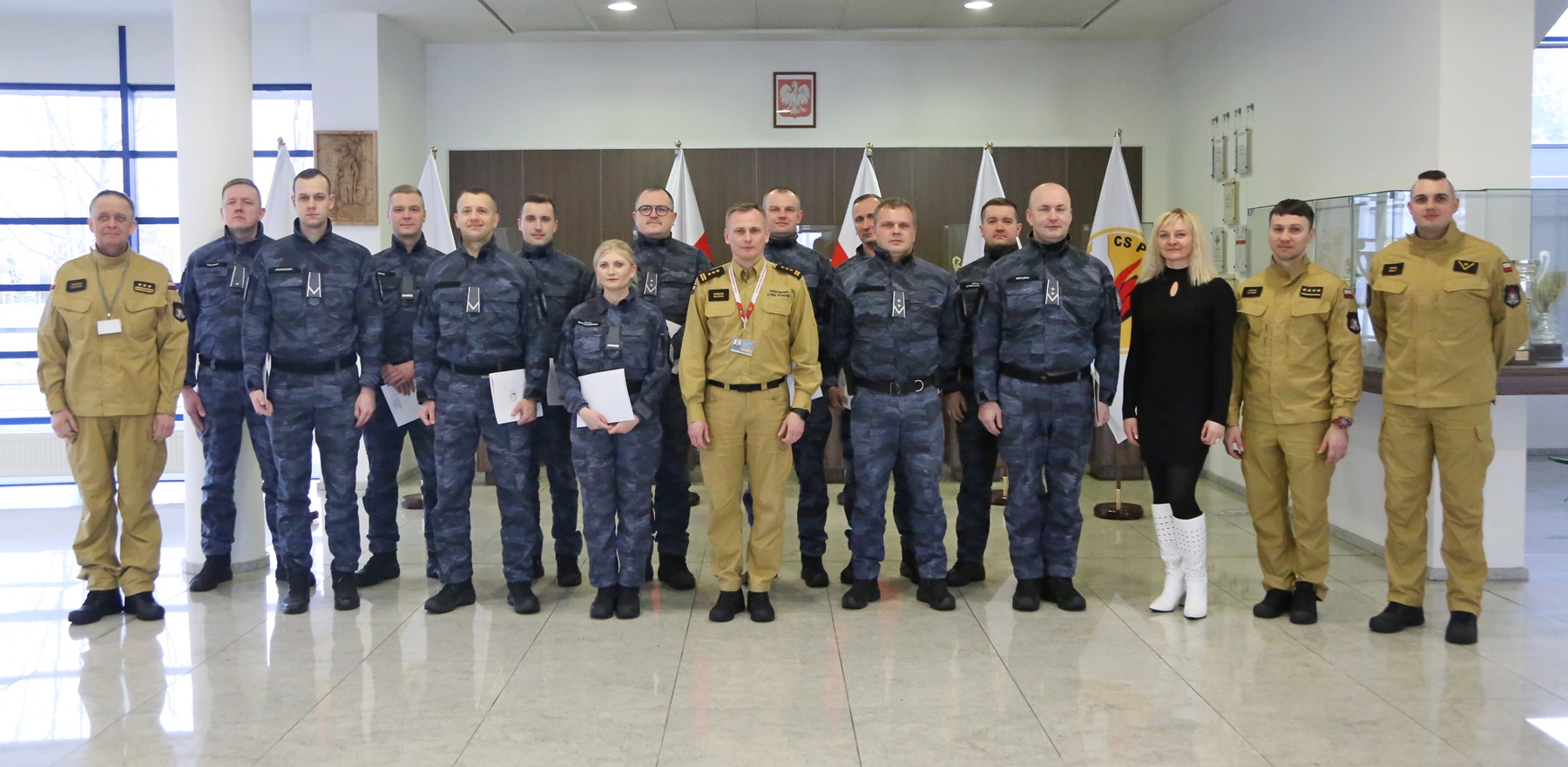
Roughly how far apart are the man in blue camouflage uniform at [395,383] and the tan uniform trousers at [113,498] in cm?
86

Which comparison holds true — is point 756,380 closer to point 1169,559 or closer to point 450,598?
point 450,598

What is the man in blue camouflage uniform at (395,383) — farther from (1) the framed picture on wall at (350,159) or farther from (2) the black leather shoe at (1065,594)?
(1) the framed picture on wall at (350,159)

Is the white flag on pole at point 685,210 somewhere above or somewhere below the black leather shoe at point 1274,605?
above

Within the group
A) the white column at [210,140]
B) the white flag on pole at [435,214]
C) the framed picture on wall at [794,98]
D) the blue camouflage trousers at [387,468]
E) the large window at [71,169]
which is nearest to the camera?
the blue camouflage trousers at [387,468]

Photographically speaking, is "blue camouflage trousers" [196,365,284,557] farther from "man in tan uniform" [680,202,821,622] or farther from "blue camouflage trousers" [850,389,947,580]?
"blue camouflage trousers" [850,389,947,580]

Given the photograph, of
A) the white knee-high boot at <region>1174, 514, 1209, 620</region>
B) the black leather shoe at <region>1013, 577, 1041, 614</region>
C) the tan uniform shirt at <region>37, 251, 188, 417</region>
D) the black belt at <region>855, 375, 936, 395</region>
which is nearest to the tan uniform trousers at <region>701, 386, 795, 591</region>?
the black belt at <region>855, 375, 936, 395</region>

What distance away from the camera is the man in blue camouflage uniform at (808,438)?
511 centimetres

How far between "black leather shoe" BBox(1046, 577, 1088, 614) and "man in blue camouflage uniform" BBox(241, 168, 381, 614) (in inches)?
115

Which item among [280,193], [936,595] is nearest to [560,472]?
[936,595]

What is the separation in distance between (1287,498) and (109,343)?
15.6 feet

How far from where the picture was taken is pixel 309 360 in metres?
4.76

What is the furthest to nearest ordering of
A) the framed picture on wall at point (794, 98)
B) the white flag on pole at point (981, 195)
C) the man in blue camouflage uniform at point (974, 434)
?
the framed picture on wall at point (794, 98) < the white flag on pole at point (981, 195) < the man in blue camouflage uniform at point (974, 434)

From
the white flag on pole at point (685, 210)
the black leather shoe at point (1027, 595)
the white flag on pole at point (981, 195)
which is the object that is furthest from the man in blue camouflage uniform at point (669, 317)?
the white flag on pole at point (981, 195)

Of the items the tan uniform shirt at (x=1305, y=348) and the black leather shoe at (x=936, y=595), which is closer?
the tan uniform shirt at (x=1305, y=348)
